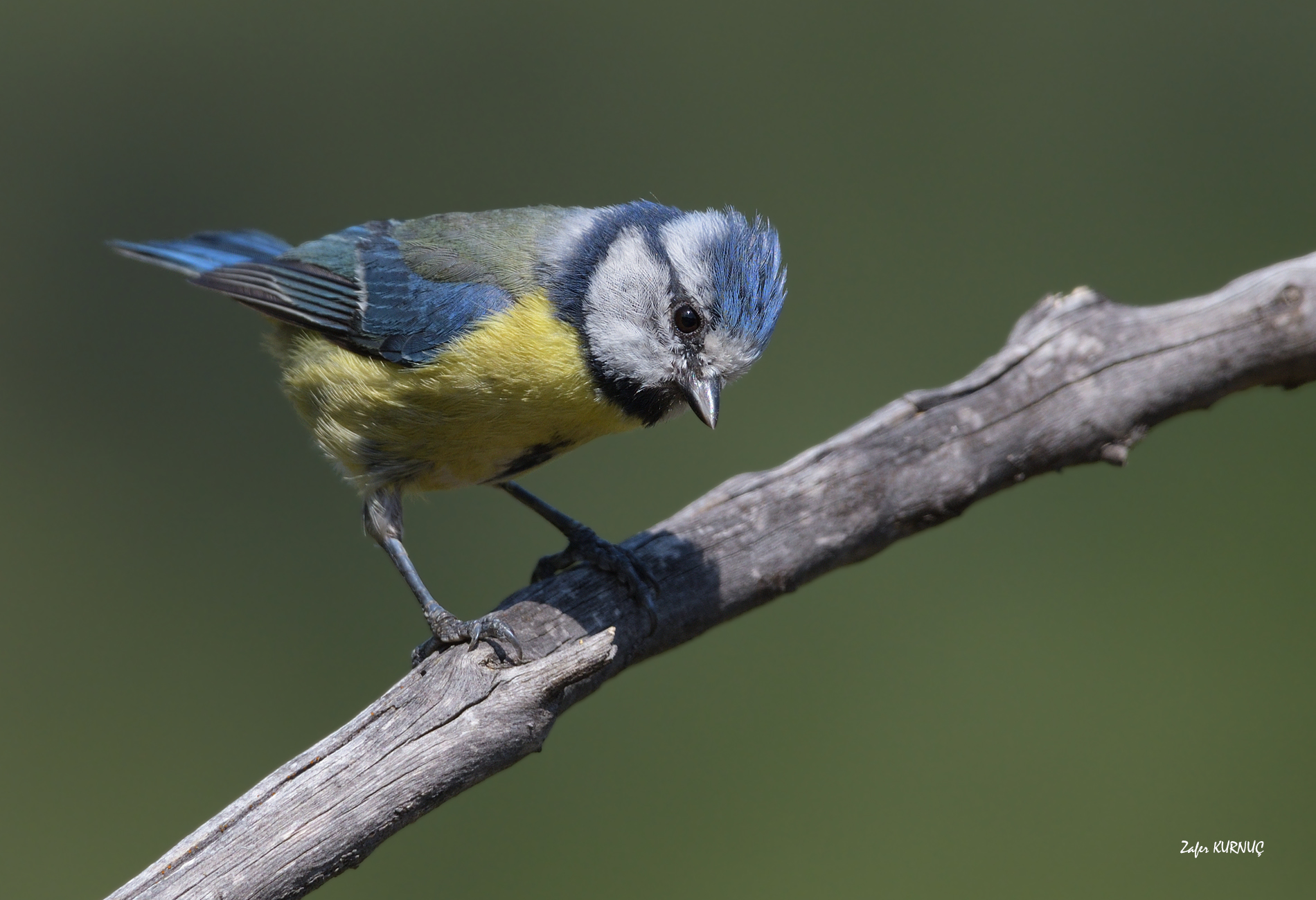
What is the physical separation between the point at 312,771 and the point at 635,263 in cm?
86

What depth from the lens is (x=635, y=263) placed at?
1707 millimetres

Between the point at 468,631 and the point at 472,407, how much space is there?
1.11ft

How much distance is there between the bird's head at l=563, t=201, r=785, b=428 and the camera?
1639 millimetres

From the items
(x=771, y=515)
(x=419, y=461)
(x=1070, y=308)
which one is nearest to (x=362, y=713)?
(x=419, y=461)

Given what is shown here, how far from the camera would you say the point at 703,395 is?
1.63 meters

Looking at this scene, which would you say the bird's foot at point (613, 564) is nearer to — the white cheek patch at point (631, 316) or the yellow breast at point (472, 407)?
the yellow breast at point (472, 407)

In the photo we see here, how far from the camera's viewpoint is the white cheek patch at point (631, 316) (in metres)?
1.64

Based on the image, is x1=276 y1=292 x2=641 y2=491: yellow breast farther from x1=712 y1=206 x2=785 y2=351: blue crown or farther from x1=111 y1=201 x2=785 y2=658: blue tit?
x1=712 y1=206 x2=785 y2=351: blue crown

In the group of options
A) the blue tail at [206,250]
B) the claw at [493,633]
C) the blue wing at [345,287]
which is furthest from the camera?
the blue tail at [206,250]

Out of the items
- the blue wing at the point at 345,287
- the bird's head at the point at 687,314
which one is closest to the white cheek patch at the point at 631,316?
the bird's head at the point at 687,314

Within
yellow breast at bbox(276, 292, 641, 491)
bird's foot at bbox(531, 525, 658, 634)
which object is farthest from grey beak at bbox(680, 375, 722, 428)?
bird's foot at bbox(531, 525, 658, 634)

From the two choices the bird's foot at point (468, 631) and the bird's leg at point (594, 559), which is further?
the bird's leg at point (594, 559)

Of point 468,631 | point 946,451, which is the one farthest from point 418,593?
point 946,451

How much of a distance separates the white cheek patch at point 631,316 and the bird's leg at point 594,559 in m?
0.34
